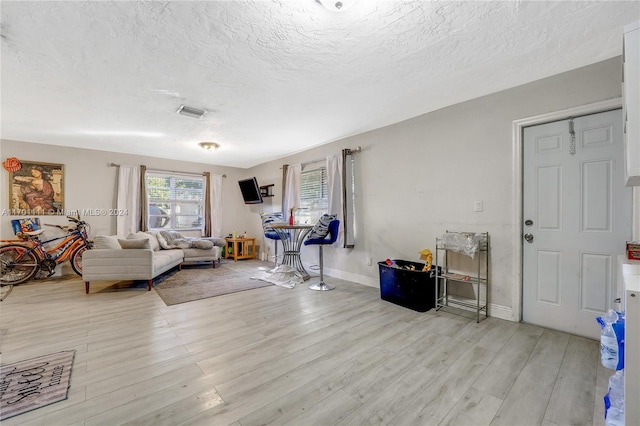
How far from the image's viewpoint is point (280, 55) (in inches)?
83.6

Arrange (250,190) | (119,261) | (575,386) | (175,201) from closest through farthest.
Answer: (575,386) → (119,261) → (175,201) → (250,190)

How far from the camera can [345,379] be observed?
5.58 feet

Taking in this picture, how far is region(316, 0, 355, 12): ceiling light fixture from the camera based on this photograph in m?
1.56

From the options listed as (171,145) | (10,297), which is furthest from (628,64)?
(10,297)

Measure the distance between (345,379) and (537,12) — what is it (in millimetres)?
2639

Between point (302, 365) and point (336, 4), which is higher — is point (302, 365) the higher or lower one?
the lower one

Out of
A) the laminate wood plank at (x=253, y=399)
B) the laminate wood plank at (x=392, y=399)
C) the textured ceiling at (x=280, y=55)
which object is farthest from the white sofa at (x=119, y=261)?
the laminate wood plank at (x=392, y=399)

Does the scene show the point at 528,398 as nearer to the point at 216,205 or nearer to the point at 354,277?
the point at 354,277

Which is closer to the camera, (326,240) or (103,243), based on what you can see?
(103,243)

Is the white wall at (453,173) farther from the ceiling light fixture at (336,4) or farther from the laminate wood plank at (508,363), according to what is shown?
the ceiling light fixture at (336,4)

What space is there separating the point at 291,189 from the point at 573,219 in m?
4.20

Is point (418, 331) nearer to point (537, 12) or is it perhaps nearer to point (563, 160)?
point (563, 160)

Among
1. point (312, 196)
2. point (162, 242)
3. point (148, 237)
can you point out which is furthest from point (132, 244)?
point (312, 196)

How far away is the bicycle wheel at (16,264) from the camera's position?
3.97 m
